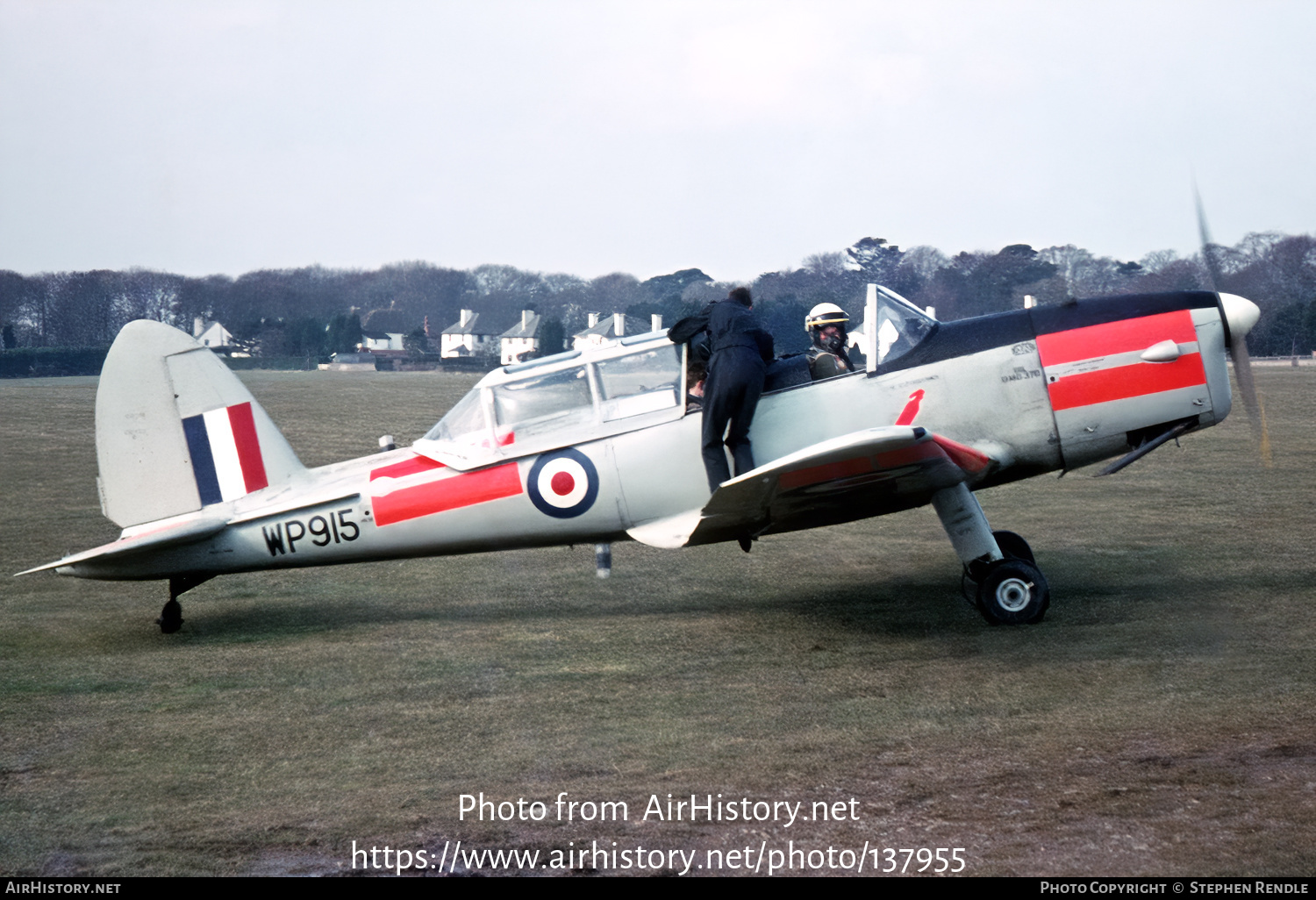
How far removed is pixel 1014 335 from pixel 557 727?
3561mm

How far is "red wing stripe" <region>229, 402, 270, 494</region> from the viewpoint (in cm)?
674

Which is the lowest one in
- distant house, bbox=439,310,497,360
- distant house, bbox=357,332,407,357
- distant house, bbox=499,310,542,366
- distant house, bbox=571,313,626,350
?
distant house, bbox=571,313,626,350

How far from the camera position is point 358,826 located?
12.0 feet

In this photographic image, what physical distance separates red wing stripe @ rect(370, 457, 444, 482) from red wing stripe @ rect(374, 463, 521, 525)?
11 centimetres

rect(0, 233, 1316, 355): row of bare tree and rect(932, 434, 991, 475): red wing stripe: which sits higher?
rect(0, 233, 1316, 355): row of bare tree

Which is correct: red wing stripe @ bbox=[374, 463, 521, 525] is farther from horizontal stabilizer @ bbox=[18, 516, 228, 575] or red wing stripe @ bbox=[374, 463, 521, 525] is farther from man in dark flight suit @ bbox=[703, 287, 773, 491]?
man in dark flight suit @ bbox=[703, 287, 773, 491]

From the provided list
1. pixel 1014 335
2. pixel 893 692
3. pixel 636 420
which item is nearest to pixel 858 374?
pixel 1014 335

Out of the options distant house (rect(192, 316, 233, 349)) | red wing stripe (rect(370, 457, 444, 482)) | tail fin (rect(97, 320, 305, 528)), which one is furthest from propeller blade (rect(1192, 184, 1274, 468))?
distant house (rect(192, 316, 233, 349))

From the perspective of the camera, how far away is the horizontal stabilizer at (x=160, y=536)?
6.31 m

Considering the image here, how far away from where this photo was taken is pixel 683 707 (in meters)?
4.89

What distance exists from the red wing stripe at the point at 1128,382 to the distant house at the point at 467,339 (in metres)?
11.7

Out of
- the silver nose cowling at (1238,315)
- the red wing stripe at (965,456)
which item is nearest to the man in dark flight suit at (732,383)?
the red wing stripe at (965,456)
